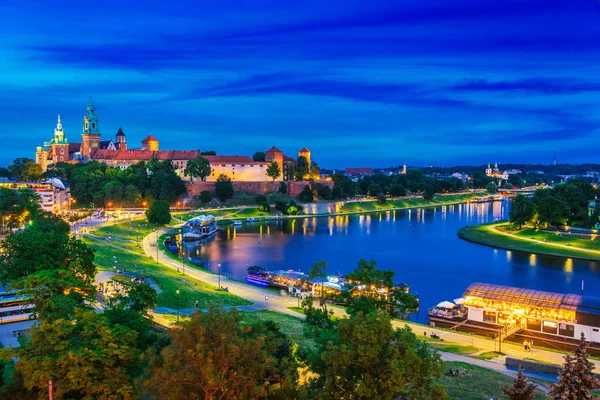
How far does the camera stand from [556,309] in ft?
69.6

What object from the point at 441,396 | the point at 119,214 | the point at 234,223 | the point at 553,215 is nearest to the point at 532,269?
the point at 553,215

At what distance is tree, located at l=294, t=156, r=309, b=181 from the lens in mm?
81062

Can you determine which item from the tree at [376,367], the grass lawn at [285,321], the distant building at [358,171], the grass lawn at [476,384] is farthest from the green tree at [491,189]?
the tree at [376,367]

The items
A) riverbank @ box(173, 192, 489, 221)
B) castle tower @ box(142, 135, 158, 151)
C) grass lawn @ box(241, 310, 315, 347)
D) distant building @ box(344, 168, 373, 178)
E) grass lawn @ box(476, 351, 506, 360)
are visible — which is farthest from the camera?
distant building @ box(344, 168, 373, 178)

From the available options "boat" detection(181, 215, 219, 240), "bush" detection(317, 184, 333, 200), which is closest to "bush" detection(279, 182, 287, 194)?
"bush" detection(317, 184, 333, 200)

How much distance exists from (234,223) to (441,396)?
53.8 metres

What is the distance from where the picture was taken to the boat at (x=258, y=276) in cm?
3198

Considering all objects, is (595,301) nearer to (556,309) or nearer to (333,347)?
(556,309)

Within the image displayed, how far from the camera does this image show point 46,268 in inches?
794

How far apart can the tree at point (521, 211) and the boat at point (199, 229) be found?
29.7 meters

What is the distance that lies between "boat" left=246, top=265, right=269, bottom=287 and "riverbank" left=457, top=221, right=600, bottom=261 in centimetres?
2308

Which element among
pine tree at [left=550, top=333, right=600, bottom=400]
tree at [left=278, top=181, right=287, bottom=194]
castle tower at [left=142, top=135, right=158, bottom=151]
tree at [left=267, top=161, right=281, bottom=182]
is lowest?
pine tree at [left=550, top=333, right=600, bottom=400]

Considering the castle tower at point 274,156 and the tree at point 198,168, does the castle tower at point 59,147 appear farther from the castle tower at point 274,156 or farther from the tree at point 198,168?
the castle tower at point 274,156

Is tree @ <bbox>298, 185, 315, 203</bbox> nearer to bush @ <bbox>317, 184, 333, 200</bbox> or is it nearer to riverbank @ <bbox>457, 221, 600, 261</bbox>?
bush @ <bbox>317, 184, 333, 200</bbox>
